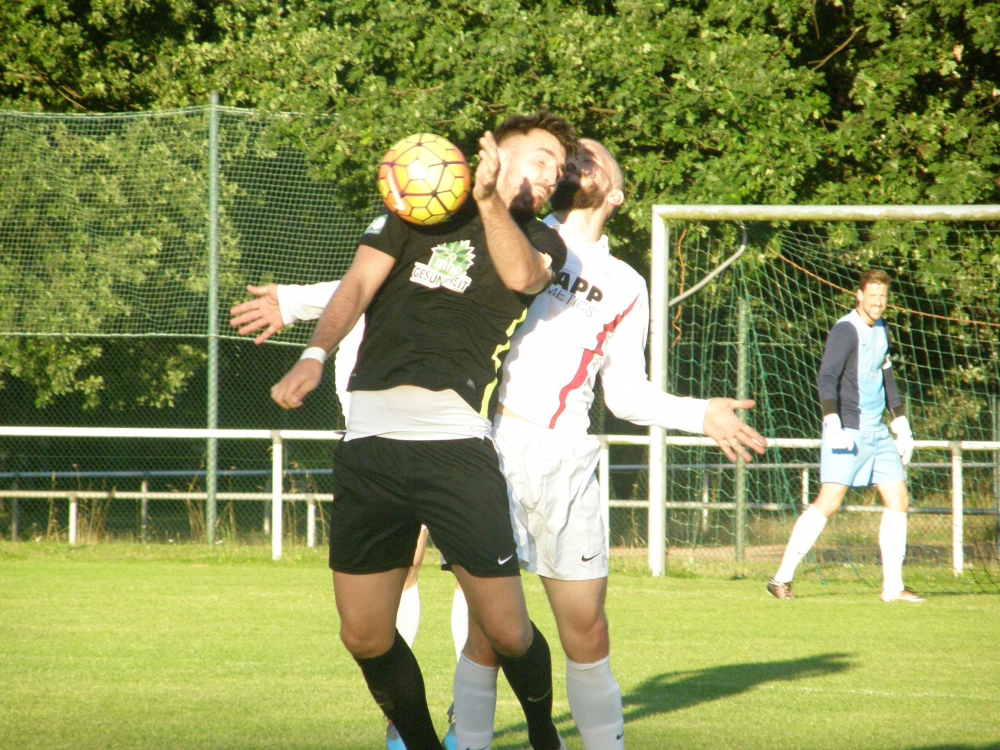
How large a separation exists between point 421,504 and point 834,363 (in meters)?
5.44

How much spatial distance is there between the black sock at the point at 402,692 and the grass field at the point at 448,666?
2.72ft

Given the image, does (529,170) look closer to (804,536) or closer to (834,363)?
(834,363)

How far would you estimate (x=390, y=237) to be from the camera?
328 centimetres

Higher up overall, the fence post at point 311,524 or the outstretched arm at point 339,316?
the outstretched arm at point 339,316

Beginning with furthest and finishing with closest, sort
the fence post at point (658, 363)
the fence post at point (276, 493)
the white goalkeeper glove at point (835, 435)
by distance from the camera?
1. the fence post at point (276, 493)
2. the fence post at point (658, 363)
3. the white goalkeeper glove at point (835, 435)

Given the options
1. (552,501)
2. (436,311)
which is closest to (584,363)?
(552,501)

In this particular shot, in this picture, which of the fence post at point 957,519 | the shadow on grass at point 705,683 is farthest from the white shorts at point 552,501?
the fence post at point 957,519

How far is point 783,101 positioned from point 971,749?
9231 mm

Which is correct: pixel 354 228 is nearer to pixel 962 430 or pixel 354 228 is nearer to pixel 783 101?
pixel 783 101

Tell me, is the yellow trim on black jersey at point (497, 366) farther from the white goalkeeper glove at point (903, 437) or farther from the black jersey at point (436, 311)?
the white goalkeeper glove at point (903, 437)

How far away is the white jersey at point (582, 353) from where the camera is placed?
12.2 feet

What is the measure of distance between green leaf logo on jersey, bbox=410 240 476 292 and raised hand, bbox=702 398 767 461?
33.6 inches

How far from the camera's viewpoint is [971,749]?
4086 mm

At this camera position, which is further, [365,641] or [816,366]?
[816,366]
